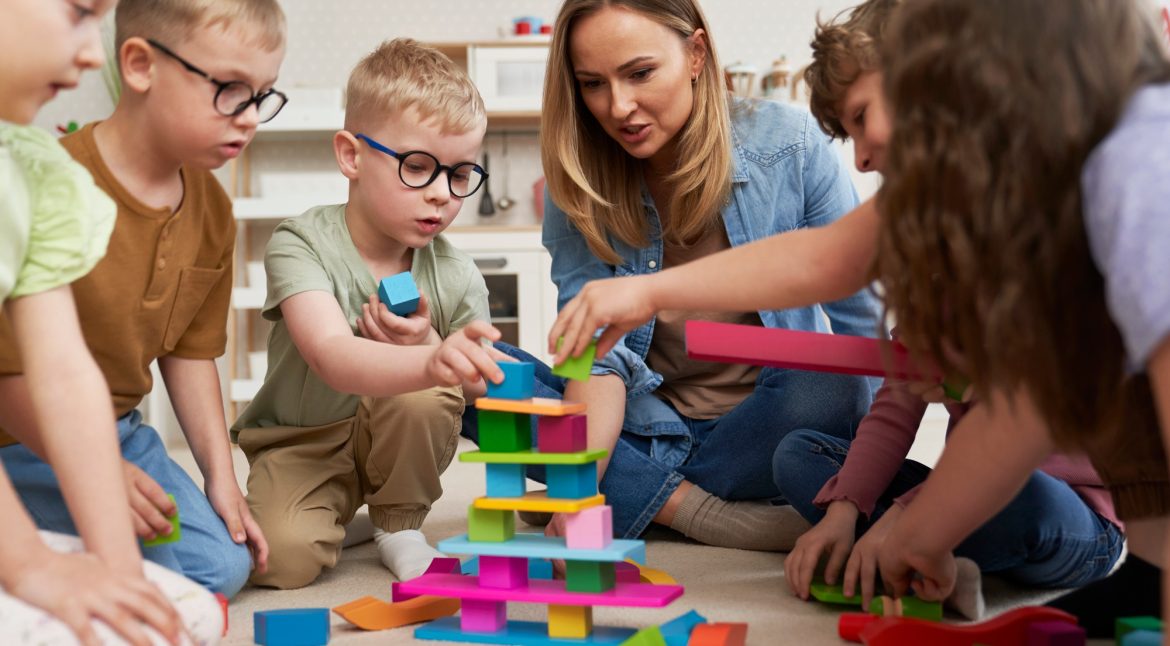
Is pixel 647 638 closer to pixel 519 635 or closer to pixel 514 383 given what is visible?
pixel 519 635

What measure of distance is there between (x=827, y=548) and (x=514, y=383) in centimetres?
47

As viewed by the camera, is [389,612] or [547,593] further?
[389,612]

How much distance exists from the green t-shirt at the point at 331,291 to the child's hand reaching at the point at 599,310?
522mm

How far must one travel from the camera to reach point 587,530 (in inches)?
41.8

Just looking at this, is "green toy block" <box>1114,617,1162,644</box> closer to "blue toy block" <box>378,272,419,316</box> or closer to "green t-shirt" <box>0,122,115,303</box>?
"blue toy block" <box>378,272,419,316</box>

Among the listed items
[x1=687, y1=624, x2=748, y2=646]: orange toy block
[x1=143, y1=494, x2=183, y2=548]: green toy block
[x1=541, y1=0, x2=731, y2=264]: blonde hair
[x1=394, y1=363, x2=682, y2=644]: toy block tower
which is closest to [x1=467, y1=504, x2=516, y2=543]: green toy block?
[x1=394, y1=363, x2=682, y2=644]: toy block tower

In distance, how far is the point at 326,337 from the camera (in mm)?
1391

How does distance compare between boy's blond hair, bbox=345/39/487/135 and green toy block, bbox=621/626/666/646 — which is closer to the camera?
green toy block, bbox=621/626/666/646

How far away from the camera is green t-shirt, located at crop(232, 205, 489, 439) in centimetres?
154

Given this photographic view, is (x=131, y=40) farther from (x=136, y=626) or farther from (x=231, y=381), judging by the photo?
(x=231, y=381)

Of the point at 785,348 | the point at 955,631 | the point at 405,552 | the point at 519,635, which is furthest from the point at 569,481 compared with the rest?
the point at 405,552

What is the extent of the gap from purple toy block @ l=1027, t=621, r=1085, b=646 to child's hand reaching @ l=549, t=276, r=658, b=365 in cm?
46

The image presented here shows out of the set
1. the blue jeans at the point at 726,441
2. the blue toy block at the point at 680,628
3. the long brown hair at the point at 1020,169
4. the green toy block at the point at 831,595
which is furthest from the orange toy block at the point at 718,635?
the blue jeans at the point at 726,441

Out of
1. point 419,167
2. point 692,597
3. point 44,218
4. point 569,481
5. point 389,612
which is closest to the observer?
point 44,218
